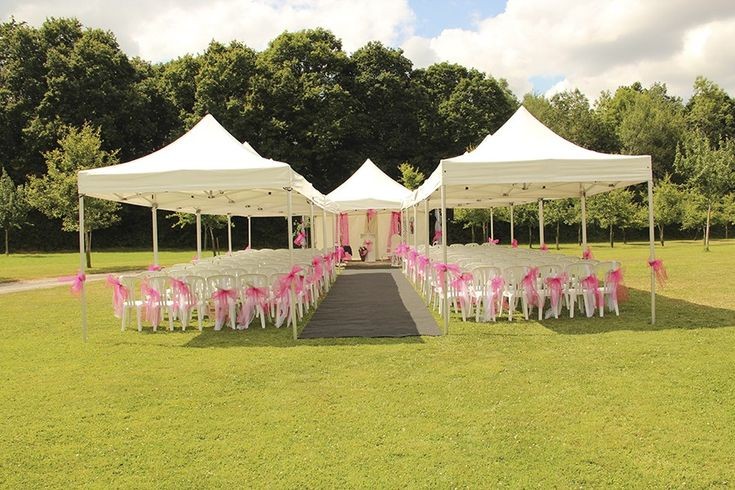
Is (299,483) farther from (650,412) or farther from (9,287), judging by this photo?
(9,287)

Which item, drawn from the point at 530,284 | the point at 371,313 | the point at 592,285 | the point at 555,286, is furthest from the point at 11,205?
the point at 592,285

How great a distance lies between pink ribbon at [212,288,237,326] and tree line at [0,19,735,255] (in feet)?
81.3

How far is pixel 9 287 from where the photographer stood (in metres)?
16.4

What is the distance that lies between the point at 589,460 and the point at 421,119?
3491 centimetres

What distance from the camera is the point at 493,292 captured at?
360 inches

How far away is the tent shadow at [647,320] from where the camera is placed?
837 cm

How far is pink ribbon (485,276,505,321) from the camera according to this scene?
9.12 metres

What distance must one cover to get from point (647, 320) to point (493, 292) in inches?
89.3

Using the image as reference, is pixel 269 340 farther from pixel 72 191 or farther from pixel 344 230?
pixel 344 230

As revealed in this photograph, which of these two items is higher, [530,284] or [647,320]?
[530,284]

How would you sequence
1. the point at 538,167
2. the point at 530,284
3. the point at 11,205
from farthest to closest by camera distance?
the point at 11,205
the point at 530,284
the point at 538,167

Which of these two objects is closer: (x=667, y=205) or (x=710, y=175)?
(x=710, y=175)

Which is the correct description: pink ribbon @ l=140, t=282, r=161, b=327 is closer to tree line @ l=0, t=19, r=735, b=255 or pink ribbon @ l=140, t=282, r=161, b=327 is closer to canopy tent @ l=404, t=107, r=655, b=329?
canopy tent @ l=404, t=107, r=655, b=329

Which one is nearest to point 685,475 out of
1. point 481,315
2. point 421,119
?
point 481,315
